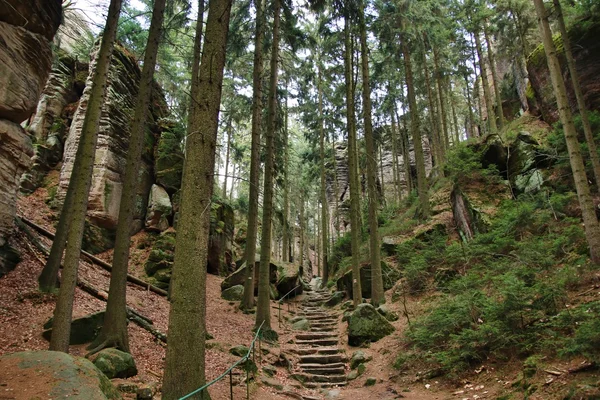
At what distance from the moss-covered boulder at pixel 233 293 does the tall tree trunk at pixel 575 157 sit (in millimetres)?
12085

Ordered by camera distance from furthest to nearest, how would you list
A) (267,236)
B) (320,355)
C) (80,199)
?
(267,236)
(320,355)
(80,199)

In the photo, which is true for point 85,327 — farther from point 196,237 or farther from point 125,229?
point 196,237

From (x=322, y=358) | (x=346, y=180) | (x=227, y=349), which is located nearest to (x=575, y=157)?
(x=322, y=358)

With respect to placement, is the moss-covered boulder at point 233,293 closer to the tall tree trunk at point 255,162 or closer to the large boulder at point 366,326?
the tall tree trunk at point 255,162

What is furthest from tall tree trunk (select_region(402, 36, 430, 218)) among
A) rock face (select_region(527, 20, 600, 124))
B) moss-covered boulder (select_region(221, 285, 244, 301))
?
moss-covered boulder (select_region(221, 285, 244, 301))

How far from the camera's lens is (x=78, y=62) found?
58.5ft

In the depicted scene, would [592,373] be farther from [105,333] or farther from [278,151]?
[278,151]

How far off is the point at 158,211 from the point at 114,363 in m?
11.7

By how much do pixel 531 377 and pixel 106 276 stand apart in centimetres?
1180

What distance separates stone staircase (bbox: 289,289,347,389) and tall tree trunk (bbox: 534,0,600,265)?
6.52 meters

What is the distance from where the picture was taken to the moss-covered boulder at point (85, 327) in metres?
6.81

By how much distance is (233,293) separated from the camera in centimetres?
1516

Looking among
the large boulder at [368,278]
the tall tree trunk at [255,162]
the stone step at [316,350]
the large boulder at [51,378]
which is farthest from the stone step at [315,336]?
the large boulder at [51,378]

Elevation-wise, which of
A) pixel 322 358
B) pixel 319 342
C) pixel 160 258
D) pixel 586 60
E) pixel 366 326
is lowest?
pixel 322 358
